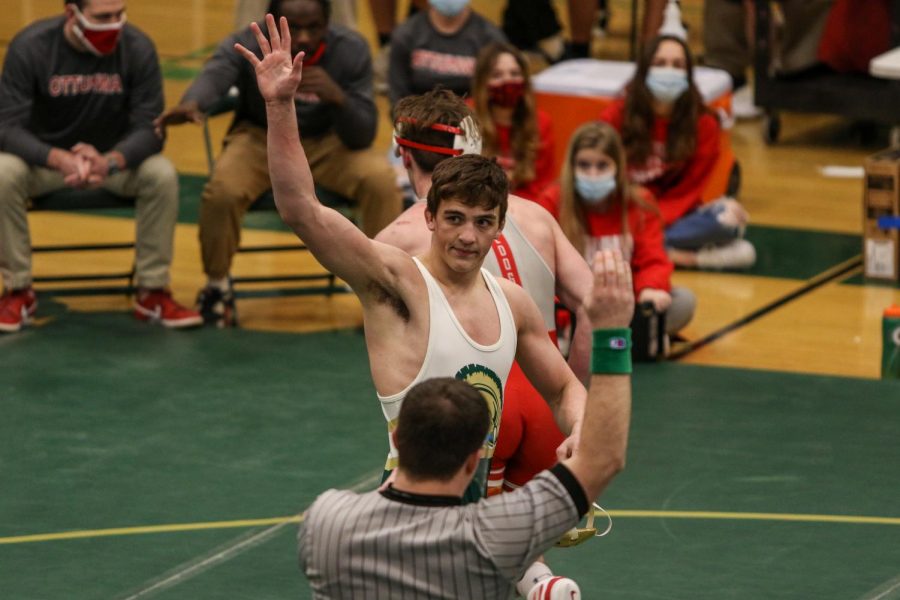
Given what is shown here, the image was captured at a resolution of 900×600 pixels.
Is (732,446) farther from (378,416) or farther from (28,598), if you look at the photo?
(28,598)

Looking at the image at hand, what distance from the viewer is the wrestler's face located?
4.14 m

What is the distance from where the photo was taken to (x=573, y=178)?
8016 millimetres

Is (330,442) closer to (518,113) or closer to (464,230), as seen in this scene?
(518,113)

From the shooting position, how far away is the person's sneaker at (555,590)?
4.50 meters

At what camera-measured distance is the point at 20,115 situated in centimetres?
833

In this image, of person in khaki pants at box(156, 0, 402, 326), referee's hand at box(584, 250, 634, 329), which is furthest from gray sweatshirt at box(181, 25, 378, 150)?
referee's hand at box(584, 250, 634, 329)

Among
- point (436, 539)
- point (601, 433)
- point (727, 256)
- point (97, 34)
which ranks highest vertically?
point (97, 34)

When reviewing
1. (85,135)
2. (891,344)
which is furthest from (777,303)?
(85,135)

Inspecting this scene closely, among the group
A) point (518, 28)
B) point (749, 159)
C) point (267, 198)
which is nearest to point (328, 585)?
point (267, 198)

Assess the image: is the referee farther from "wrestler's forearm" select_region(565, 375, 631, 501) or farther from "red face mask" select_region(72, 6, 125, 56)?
"red face mask" select_region(72, 6, 125, 56)

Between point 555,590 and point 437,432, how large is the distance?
132 centimetres

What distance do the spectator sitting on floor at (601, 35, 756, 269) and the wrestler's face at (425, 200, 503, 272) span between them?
5.12m

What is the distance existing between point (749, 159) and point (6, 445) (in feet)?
20.4

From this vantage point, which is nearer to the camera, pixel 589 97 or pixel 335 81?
pixel 335 81
